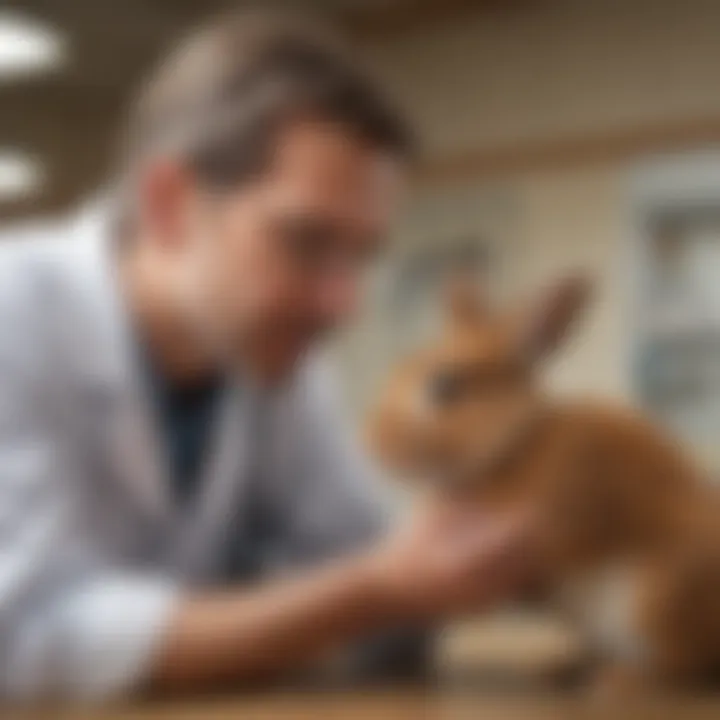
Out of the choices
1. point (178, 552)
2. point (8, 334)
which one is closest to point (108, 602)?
point (178, 552)

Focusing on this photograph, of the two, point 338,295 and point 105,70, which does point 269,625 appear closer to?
point 338,295

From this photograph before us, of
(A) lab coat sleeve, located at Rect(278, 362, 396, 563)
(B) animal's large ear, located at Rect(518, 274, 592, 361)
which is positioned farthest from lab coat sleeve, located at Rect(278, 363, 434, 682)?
(B) animal's large ear, located at Rect(518, 274, 592, 361)

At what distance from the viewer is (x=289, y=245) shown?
89cm

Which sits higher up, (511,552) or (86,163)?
(86,163)

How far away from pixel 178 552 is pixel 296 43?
314 millimetres

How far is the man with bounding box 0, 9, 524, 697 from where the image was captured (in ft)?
2.80

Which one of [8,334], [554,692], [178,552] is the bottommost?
[554,692]

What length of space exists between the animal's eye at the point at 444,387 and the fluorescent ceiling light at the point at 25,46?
0.32 m

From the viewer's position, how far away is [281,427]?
0.90 meters

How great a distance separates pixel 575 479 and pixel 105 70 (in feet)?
1.25

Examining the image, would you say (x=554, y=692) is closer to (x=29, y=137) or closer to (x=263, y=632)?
(x=263, y=632)

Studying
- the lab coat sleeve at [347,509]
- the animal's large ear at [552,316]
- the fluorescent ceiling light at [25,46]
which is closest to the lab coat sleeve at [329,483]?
the lab coat sleeve at [347,509]

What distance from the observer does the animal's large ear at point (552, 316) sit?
34.1 inches

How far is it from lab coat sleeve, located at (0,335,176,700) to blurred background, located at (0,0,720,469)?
0.16 meters
